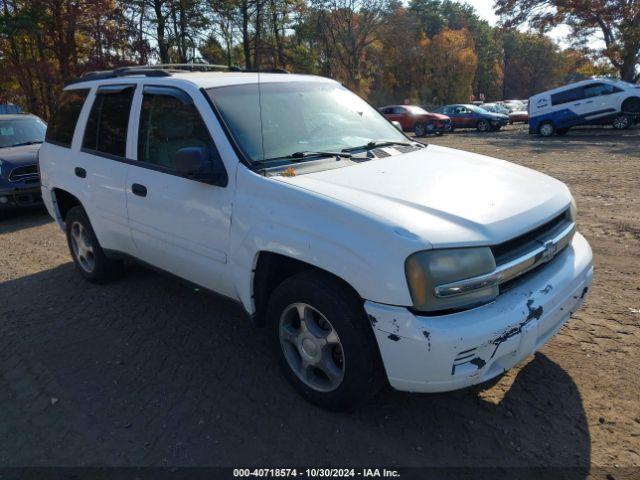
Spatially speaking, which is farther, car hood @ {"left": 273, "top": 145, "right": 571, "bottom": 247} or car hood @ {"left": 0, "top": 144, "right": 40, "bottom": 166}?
car hood @ {"left": 0, "top": 144, "right": 40, "bottom": 166}

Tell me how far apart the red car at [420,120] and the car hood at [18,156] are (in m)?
19.1

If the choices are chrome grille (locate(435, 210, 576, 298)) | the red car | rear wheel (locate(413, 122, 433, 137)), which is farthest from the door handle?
rear wheel (locate(413, 122, 433, 137))

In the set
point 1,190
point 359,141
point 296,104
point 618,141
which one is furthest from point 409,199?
point 618,141

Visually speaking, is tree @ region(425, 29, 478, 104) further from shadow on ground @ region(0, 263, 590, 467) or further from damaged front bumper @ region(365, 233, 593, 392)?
damaged front bumper @ region(365, 233, 593, 392)

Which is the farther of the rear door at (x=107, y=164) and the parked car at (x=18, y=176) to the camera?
the parked car at (x=18, y=176)

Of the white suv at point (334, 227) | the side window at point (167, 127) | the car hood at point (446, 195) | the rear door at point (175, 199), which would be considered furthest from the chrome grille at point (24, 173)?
the car hood at point (446, 195)

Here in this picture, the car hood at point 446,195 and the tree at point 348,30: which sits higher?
the tree at point 348,30

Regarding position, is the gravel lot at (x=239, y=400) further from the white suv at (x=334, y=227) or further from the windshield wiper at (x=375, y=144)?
the windshield wiper at (x=375, y=144)

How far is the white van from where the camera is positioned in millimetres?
19219

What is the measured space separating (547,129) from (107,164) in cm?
2020

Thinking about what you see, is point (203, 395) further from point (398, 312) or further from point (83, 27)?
point (83, 27)

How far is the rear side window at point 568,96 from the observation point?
19688 mm

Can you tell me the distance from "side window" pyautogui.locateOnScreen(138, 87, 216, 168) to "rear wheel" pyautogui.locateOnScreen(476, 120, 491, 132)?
2521 cm

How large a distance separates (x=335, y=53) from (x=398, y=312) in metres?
43.6
